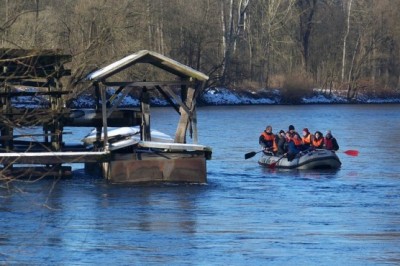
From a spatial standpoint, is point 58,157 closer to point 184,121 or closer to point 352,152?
point 184,121

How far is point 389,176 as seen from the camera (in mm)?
30922

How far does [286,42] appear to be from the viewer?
3081 inches

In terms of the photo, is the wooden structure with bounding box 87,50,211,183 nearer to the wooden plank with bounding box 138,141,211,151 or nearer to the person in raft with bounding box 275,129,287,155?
the wooden plank with bounding box 138,141,211,151

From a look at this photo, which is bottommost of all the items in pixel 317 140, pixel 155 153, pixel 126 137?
pixel 317 140

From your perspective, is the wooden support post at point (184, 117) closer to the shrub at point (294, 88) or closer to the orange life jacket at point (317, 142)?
the orange life jacket at point (317, 142)

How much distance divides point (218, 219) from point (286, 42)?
5773 centimetres

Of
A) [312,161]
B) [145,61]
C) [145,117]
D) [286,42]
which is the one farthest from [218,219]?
[286,42]

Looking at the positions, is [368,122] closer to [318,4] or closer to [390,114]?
[390,114]

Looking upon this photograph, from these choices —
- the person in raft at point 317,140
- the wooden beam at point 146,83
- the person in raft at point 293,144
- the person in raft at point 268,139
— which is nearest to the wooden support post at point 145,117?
the wooden beam at point 146,83

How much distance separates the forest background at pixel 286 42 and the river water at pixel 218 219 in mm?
37388

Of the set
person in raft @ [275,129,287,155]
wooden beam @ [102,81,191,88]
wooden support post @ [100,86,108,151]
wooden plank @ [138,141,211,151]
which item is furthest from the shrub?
wooden plank @ [138,141,211,151]

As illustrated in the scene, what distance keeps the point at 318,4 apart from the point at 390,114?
59.3ft

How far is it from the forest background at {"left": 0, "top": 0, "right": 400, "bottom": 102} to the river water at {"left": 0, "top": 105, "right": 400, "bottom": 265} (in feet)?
123

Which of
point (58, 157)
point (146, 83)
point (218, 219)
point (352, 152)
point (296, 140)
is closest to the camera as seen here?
point (218, 219)
